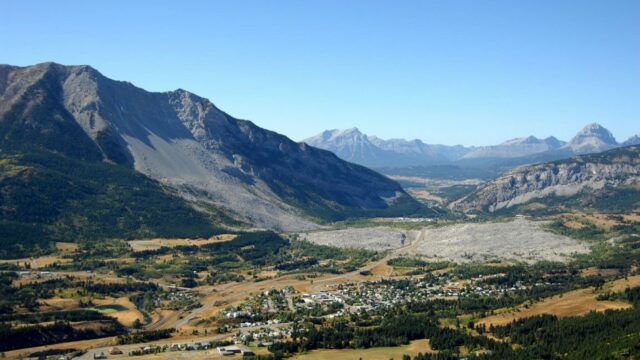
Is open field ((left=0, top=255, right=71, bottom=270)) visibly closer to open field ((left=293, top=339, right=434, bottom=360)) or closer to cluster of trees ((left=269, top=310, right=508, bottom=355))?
cluster of trees ((left=269, top=310, right=508, bottom=355))

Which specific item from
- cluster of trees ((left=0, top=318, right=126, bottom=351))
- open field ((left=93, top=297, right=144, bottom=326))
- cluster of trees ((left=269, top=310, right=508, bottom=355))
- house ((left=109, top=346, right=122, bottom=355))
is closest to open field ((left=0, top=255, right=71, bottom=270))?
open field ((left=93, top=297, right=144, bottom=326))

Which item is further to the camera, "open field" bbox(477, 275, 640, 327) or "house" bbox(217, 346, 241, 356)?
"open field" bbox(477, 275, 640, 327)

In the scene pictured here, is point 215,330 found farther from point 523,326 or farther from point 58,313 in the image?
point 523,326

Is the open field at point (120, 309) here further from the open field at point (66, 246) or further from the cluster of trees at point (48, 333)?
the open field at point (66, 246)

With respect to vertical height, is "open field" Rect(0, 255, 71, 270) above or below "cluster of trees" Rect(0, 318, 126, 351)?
above

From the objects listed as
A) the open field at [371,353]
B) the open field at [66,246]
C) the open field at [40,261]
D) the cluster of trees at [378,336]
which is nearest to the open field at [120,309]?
the open field at [40,261]

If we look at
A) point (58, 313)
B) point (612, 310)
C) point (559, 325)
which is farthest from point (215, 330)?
point (612, 310)

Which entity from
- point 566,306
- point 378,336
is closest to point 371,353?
point 378,336
